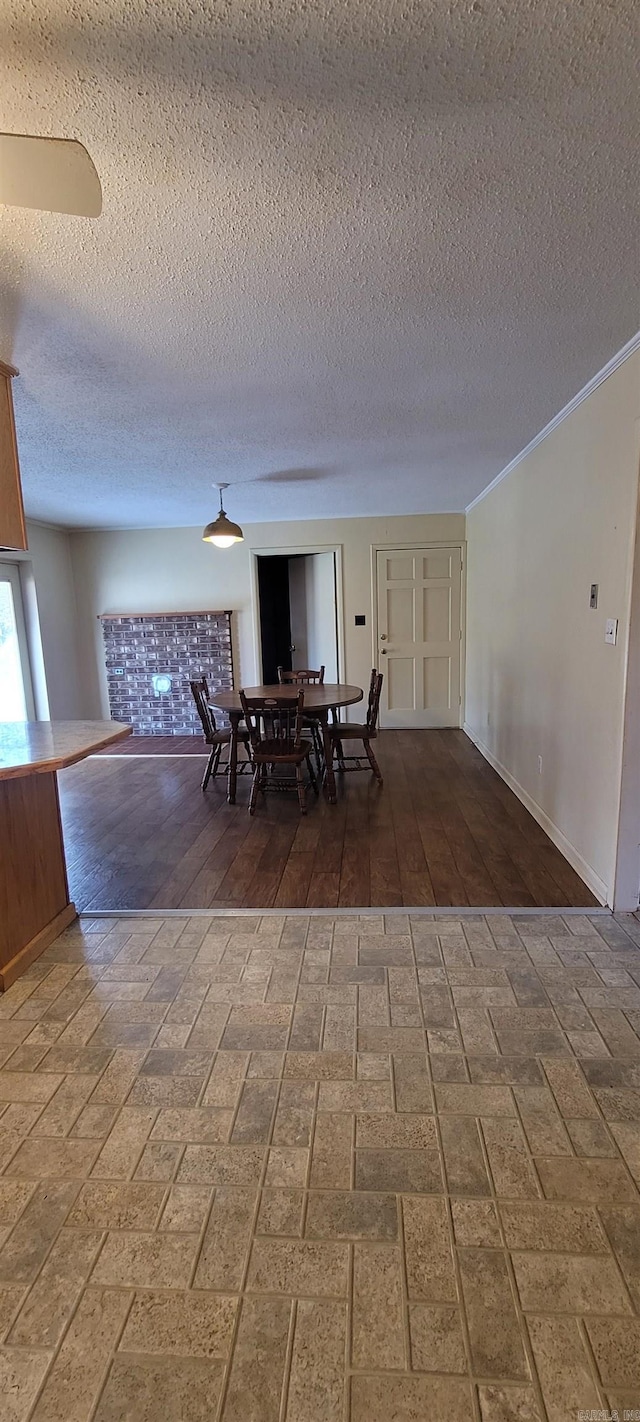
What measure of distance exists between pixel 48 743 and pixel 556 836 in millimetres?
2553

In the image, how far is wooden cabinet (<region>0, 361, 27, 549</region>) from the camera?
7.01 feet

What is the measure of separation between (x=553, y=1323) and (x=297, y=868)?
2.08 m

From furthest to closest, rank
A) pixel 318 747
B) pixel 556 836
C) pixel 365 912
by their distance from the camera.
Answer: pixel 318 747
pixel 556 836
pixel 365 912

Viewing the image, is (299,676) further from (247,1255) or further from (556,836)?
(247,1255)

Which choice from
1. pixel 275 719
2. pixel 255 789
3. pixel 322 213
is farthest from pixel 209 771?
pixel 322 213

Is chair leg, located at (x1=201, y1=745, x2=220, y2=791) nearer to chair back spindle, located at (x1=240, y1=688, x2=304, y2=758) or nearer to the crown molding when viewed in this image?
chair back spindle, located at (x1=240, y1=688, x2=304, y2=758)

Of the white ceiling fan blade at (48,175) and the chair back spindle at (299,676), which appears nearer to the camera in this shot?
the white ceiling fan blade at (48,175)

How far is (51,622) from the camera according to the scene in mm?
6109

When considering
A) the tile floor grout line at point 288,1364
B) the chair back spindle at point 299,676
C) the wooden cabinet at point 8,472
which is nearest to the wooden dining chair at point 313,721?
the chair back spindle at point 299,676

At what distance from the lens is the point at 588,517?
276cm

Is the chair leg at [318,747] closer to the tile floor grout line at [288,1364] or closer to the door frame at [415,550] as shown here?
the door frame at [415,550]

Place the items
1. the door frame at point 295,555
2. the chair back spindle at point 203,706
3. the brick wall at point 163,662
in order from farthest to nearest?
the brick wall at point 163,662 < the door frame at point 295,555 < the chair back spindle at point 203,706

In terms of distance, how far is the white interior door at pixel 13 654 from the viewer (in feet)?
18.5

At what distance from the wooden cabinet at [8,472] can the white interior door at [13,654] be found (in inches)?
149
